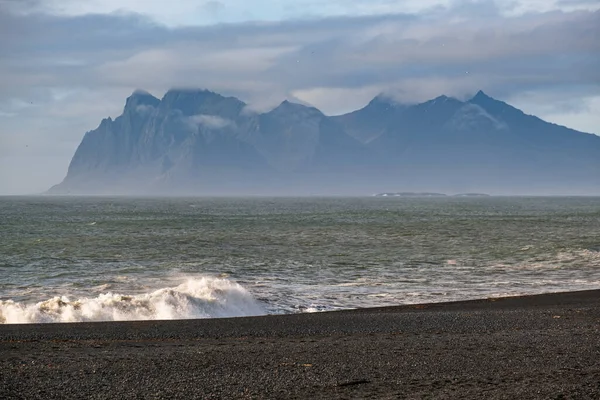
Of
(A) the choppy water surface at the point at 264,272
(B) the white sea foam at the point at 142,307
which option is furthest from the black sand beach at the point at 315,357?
(A) the choppy water surface at the point at 264,272

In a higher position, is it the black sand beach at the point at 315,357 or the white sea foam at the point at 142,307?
the black sand beach at the point at 315,357

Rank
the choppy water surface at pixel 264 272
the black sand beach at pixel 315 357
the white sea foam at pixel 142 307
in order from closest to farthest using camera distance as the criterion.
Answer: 1. the black sand beach at pixel 315 357
2. the white sea foam at pixel 142 307
3. the choppy water surface at pixel 264 272

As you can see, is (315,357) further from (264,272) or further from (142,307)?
(264,272)

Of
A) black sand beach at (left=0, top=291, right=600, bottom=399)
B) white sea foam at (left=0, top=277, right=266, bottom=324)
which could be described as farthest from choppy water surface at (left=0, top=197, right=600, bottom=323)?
black sand beach at (left=0, top=291, right=600, bottom=399)

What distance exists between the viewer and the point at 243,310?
27.0 metres

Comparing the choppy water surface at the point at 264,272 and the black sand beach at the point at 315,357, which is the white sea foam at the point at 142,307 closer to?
the choppy water surface at the point at 264,272

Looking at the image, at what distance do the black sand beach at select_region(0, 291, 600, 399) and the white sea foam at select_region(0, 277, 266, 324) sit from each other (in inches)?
138

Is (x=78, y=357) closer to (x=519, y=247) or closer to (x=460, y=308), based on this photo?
(x=460, y=308)

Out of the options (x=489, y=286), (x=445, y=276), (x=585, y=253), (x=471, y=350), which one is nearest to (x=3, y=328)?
(x=471, y=350)

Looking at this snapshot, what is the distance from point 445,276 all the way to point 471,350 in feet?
74.0

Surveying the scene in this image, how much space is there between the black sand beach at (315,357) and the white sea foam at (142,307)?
3.51 m

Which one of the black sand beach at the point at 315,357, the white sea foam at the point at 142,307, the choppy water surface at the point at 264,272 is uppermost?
the black sand beach at the point at 315,357

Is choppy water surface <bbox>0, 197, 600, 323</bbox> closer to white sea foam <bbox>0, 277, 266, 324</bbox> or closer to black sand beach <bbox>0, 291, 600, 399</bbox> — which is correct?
white sea foam <bbox>0, 277, 266, 324</bbox>

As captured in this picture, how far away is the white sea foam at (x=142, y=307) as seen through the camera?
24.8 m
